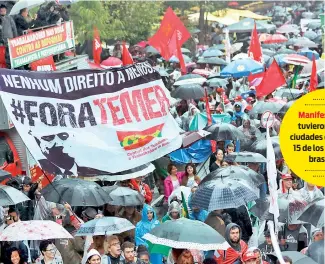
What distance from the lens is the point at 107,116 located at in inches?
451

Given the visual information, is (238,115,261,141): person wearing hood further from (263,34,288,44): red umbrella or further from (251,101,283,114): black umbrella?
(263,34,288,44): red umbrella

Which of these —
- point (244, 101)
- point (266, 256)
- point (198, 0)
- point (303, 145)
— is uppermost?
point (303, 145)

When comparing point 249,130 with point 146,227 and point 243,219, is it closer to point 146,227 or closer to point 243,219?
point 243,219

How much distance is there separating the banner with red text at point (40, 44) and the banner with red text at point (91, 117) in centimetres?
548

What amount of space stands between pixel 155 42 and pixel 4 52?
8.39m

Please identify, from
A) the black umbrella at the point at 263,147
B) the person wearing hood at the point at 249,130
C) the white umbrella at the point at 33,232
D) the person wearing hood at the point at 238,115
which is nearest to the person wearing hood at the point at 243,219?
the white umbrella at the point at 33,232

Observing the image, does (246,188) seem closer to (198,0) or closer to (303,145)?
(303,145)

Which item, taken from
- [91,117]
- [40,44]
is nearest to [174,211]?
[91,117]

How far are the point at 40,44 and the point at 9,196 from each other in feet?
19.9

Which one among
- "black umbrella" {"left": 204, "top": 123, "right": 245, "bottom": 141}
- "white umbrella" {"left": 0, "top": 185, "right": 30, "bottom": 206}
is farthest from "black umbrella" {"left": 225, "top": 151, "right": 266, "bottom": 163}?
"white umbrella" {"left": 0, "top": 185, "right": 30, "bottom": 206}

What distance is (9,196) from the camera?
12500mm

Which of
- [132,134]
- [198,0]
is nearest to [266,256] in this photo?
[132,134]

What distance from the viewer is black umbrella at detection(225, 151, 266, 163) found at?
15.2 m

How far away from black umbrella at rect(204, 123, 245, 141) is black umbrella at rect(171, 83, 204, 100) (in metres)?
5.41
